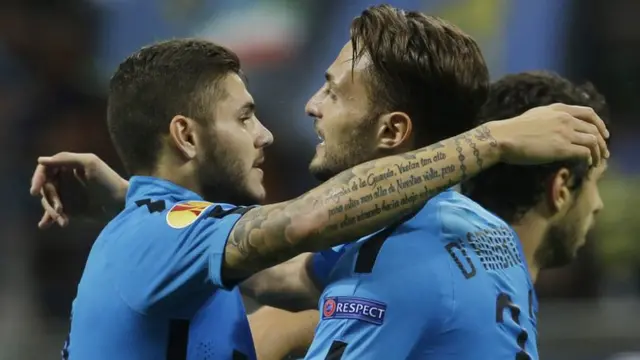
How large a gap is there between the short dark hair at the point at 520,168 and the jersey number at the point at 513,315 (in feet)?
2.42

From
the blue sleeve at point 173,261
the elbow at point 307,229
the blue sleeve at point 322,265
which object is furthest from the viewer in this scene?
the blue sleeve at point 322,265

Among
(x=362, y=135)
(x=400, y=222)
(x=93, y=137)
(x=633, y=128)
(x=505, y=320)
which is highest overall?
(x=362, y=135)

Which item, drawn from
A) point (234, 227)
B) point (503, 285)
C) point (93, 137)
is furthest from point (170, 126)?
point (93, 137)

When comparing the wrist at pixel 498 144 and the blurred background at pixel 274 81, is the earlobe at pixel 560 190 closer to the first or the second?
the wrist at pixel 498 144

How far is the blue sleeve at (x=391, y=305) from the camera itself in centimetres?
195

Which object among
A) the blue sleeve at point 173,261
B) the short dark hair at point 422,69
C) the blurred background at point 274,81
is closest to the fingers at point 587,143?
Result: the short dark hair at point 422,69

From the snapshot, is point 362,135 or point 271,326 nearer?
point 362,135

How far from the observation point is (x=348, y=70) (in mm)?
2246

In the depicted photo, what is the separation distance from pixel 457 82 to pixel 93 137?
357 centimetres

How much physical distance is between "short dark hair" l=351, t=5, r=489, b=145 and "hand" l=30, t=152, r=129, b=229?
3.04 feet

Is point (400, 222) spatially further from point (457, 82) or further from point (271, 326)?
point (271, 326)

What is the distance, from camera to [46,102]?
218 inches

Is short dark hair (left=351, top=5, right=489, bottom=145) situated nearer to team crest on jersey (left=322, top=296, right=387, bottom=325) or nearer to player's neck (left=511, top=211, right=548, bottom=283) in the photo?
team crest on jersey (left=322, top=296, right=387, bottom=325)

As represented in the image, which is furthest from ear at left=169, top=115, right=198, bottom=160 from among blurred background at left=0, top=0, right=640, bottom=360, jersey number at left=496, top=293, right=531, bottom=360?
blurred background at left=0, top=0, right=640, bottom=360
